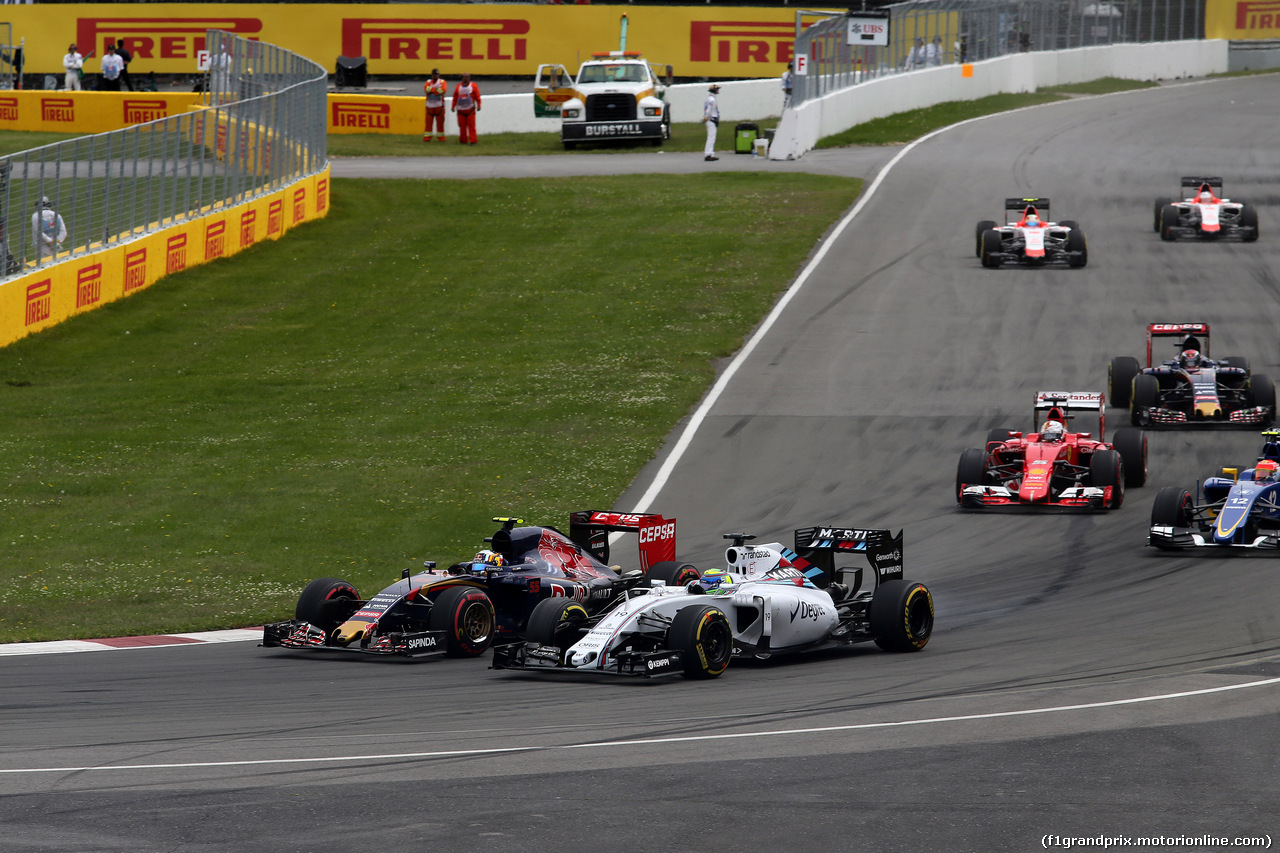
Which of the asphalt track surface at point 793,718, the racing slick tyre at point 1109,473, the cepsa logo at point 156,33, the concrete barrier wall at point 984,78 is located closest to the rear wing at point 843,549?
the asphalt track surface at point 793,718

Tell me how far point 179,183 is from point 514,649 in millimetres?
24270

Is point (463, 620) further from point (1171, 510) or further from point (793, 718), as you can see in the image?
point (1171, 510)

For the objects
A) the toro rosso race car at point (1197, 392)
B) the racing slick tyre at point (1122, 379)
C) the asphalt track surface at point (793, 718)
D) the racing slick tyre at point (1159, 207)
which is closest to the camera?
the asphalt track surface at point (793, 718)

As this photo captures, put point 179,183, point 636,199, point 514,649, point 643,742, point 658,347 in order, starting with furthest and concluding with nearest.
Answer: point 636,199 → point 179,183 → point 658,347 → point 514,649 → point 643,742

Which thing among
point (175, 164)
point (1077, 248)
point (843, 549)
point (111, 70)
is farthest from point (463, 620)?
point (111, 70)

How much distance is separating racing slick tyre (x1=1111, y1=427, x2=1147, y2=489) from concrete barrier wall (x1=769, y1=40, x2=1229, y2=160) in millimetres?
26708

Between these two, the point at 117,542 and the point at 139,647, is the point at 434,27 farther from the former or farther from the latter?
the point at 139,647

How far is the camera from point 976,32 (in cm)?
5612

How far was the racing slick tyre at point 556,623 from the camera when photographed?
1320cm

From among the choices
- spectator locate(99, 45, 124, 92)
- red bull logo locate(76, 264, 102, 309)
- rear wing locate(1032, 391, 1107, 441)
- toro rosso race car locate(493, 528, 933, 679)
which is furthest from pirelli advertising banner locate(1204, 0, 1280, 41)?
toro rosso race car locate(493, 528, 933, 679)

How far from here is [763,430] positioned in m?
23.6

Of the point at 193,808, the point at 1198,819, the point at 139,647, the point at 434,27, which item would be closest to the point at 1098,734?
the point at 1198,819

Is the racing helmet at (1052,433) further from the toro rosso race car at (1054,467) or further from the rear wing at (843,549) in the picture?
the rear wing at (843,549)

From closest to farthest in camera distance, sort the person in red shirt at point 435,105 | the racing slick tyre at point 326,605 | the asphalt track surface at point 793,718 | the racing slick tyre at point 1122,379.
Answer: the asphalt track surface at point 793,718
the racing slick tyre at point 326,605
the racing slick tyre at point 1122,379
the person in red shirt at point 435,105
